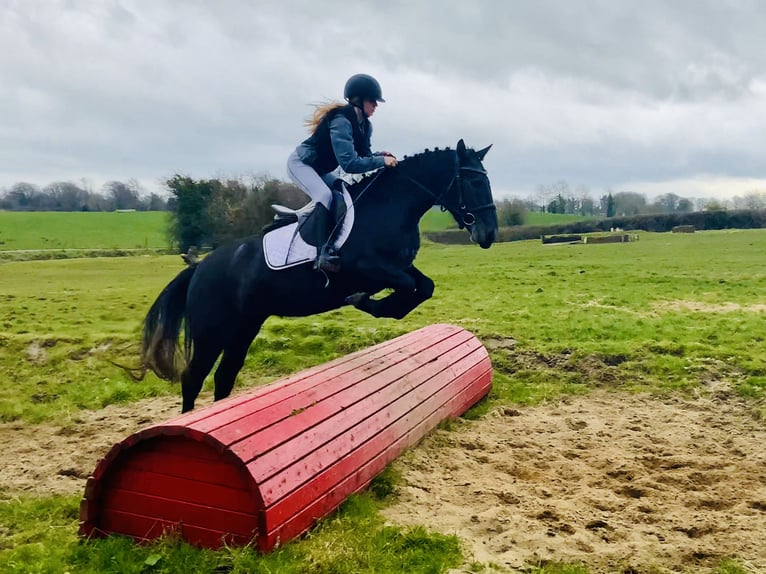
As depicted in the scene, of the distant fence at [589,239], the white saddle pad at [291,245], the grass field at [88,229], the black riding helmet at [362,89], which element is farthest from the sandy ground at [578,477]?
the distant fence at [589,239]

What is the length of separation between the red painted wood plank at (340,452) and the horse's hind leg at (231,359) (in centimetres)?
161

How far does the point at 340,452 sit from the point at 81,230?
161 ft

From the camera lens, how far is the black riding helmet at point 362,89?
194 inches

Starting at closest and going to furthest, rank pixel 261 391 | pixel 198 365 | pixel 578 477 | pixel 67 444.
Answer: pixel 261 391 → pixel 578 477 → pixel 198 365 → pixel 67 444

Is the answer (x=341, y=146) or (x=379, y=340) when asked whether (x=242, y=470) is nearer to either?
(x=341, y=146)

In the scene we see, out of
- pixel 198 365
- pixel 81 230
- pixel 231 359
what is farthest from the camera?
pixel 81 230

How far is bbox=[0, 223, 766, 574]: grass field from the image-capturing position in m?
3.29

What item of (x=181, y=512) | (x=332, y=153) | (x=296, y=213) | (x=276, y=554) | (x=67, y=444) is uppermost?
(x=332, y=153)

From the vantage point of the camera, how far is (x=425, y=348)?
6184 millimetres

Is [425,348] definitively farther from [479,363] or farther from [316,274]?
[316,274]

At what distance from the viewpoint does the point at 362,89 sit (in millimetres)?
4934

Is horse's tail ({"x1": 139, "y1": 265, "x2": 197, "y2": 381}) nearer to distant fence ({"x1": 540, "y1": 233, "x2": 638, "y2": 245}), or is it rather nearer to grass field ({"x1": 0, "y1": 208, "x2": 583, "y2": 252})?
grass field ({"x1": 0, "y1": 208, "x2": 583, "y2": 252})

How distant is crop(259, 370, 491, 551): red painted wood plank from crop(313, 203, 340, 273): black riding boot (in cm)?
131

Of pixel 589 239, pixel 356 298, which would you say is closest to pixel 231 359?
pixel 356 298
